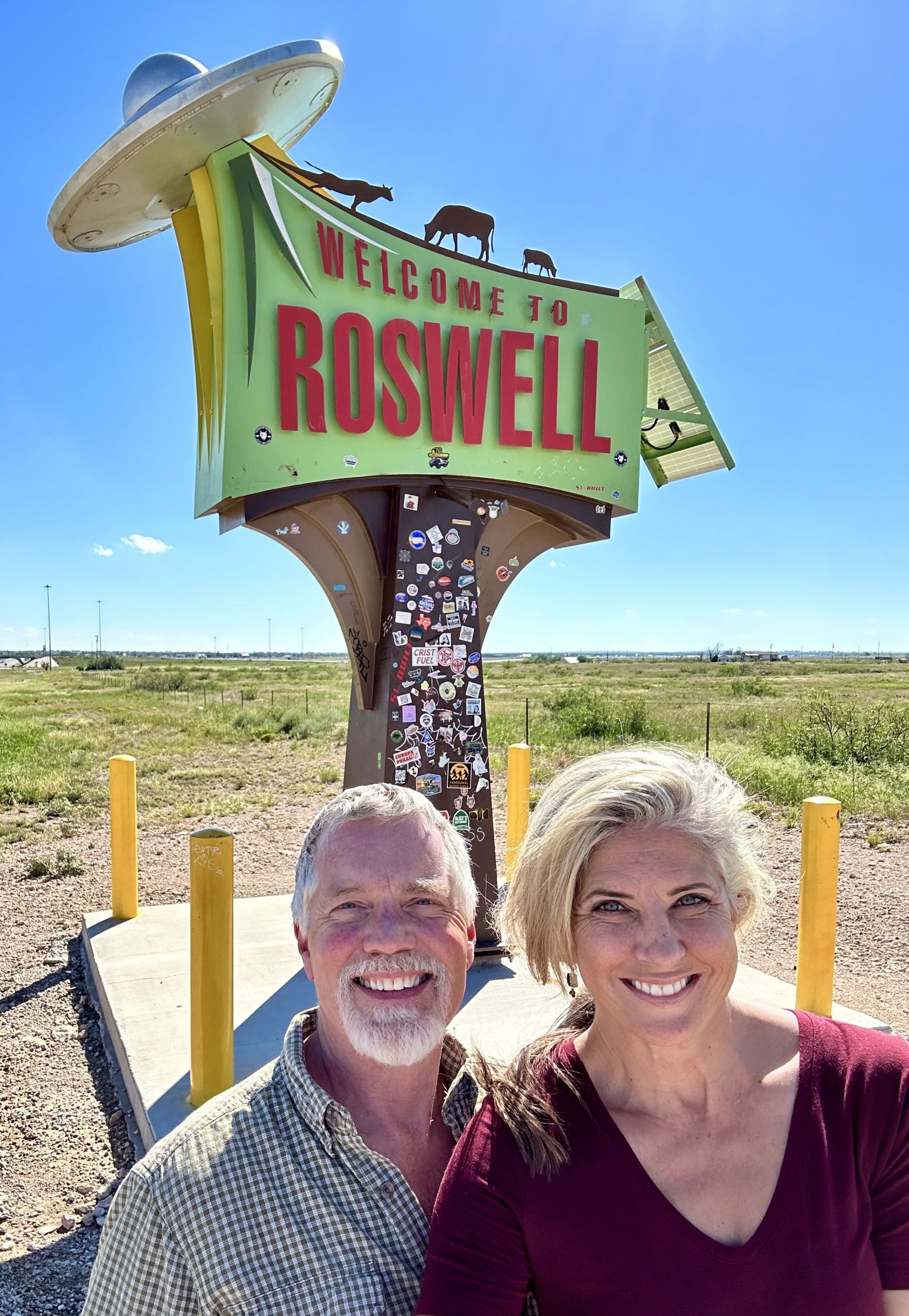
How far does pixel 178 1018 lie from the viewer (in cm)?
454

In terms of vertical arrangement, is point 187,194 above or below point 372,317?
A: above

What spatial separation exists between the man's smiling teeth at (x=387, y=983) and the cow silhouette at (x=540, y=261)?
4.90 m

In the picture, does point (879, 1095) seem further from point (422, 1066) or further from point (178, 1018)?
point (178, 1018)

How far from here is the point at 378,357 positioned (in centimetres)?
495

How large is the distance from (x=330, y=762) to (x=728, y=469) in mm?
11192

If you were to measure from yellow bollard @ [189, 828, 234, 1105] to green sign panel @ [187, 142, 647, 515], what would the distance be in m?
1.99

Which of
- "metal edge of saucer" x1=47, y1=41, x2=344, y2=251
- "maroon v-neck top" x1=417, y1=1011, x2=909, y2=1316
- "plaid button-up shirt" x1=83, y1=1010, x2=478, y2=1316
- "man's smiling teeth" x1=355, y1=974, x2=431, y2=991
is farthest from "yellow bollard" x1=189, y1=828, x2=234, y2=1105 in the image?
"metal edge of saucer" x1=47, y1=41, x2=344, y2=251

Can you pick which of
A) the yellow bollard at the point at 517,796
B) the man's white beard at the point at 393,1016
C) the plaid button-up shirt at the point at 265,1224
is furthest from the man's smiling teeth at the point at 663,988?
the yellow bollard at the point at 517,796

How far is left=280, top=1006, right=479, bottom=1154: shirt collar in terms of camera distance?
5.01 ft

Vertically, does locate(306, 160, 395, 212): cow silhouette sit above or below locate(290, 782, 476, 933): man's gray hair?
above

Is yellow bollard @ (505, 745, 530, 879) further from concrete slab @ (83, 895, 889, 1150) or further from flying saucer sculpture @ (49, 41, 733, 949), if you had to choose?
concrete slab @ (83, 895, 889, 1150)

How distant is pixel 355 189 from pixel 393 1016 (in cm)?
474

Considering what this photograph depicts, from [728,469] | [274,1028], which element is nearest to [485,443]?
[728,469]

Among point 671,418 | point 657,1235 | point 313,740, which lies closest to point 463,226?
point 671,418
